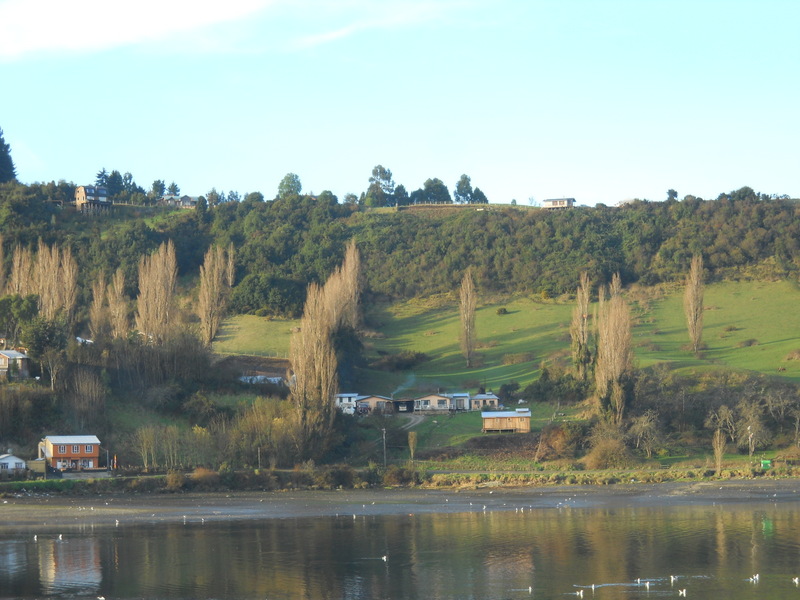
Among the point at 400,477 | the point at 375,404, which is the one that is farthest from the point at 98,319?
the point at 400,477

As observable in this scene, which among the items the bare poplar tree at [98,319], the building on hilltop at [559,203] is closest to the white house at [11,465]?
the bare poplar tree at [98,319]

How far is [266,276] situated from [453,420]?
42.0 metres

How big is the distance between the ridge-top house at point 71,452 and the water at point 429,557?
1623 cm

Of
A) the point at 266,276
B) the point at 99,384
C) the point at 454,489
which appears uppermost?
the point at 266,276

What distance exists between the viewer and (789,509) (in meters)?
48.0

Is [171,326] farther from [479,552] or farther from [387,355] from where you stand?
[479,552]

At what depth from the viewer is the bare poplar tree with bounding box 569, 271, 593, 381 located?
7788 cm

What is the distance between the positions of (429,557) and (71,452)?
3257 cm

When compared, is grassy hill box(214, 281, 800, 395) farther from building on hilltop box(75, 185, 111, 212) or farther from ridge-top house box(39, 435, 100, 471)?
building on hilltop box(75, 185, 111, 212)

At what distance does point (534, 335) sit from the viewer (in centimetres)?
9806

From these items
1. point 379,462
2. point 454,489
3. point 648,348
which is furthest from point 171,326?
point 648,348

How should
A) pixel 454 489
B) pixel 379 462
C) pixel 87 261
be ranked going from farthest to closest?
pixel 87 261, pixel 379 462, pixel 454 489

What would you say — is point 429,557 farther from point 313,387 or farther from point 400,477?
point 313,387

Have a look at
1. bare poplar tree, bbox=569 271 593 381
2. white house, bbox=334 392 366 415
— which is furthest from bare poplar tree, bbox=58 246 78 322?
bare poplar tree, bbox=569 271 593 381
